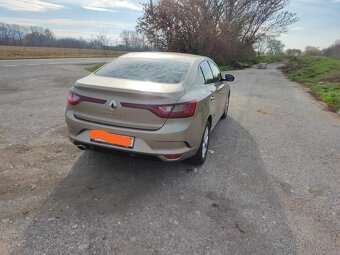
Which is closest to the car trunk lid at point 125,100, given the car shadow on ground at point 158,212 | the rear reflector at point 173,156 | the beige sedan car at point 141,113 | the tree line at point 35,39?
the beige sedan car at point 141,113

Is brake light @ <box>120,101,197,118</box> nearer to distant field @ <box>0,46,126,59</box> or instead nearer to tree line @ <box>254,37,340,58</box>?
distant field @ <box>0,46,126,59</box>

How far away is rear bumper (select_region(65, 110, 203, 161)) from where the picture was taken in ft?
11.0

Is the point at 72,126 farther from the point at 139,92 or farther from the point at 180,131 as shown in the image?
the point at 180,131

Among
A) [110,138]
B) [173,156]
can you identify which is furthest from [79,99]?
[173,156]

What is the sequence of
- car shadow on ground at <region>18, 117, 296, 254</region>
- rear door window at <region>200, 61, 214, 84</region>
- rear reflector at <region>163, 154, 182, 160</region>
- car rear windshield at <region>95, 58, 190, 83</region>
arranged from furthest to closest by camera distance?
rear door window at <region>200, 61, 214, 84</region> → car rear windshield at <region>95, 58, 190, 83</region> → rear reflector at <region>163, 154, 182, 160</region> → car shadow on ground at <region>18, 117, 296, 254</region>

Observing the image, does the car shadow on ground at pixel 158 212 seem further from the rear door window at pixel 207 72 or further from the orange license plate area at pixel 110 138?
the rear door window at pixel 207 72

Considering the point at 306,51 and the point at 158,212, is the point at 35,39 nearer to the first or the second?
the point at 306,51

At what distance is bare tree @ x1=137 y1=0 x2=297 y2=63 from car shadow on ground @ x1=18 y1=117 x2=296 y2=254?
64.7 ft

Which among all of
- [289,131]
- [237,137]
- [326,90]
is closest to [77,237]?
[237,137]

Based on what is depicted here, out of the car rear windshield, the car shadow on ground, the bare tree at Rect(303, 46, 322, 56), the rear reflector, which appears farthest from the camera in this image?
the bare tree at Rect(303, 46, 322, 56)

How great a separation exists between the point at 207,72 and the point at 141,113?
2.07 m

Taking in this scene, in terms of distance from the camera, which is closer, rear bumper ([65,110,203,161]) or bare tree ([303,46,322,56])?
rear bumper ([65,110,203,161])

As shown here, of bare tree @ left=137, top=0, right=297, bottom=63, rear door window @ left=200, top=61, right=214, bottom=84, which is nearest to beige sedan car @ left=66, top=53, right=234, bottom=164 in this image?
rear door window @ left=200, top=61, right=214, bottom=84

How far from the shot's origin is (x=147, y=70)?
13.5 ft
